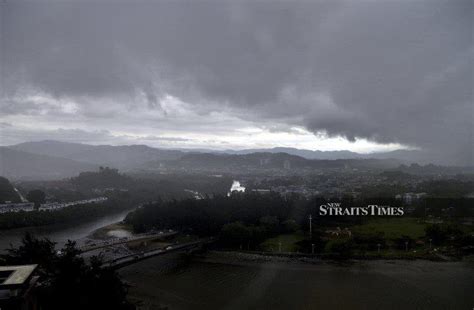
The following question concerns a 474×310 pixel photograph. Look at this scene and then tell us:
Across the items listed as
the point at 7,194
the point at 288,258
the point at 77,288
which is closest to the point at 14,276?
the point at 77,288

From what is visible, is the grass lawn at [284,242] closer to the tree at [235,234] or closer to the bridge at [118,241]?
the tree at [235,234]

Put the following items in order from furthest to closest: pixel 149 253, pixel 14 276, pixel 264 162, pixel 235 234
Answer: pixel 264 162, pixel 235 234, pixel 149 253, pixel 14 276

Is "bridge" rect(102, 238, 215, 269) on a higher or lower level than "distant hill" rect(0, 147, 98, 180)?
lower

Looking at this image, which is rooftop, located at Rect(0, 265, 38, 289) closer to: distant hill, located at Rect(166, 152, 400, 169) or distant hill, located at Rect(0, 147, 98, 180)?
distant hill, located at Rect(0, 147, 98, 180)

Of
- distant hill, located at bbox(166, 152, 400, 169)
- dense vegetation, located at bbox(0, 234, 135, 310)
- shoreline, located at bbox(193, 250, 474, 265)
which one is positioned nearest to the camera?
dense vegetation, located at bbox(0, 234, 135, 310)

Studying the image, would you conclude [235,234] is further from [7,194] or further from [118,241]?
[7,194]

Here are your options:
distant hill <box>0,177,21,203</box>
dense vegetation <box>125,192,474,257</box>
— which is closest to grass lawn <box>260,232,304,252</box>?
dense vegetation <box>125,192,474,257</box>
